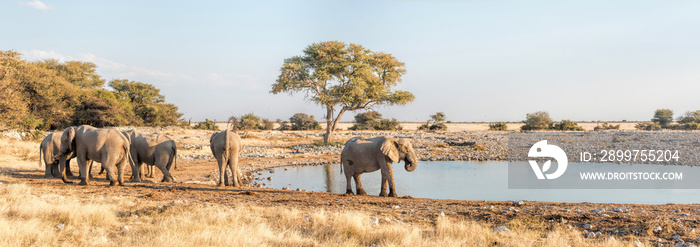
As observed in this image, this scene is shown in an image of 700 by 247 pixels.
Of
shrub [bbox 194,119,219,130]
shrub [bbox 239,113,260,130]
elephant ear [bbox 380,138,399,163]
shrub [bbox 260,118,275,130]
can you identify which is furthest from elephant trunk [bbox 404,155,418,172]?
shrub [bbox 260,118,275,130]

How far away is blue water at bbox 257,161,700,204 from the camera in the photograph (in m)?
12.9

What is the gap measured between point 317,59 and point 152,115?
2697 cm

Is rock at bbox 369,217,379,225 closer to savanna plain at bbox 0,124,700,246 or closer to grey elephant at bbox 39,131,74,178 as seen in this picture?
savanna plain at bbox 0,124,700,246

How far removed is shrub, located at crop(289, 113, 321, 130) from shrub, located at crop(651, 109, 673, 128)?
204ft

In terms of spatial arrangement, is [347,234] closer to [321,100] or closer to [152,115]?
[321,100]

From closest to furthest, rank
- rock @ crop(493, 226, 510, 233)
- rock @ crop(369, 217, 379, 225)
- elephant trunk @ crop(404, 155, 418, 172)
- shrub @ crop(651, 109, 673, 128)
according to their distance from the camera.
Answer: rock @ crop(493, 226, 510, 233)
rock @ crop(369, 217, 379, 225)
elephant trunk @ crop(404, 155, 418, 172)
shrub @ crop(651, 109, 673, 128)

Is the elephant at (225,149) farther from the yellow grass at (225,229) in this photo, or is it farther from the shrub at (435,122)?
the shrub at (435,122)

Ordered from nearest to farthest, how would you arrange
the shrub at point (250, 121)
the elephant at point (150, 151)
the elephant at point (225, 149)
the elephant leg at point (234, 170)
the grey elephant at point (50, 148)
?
the elephant at point (225, 149), the elephant leg at point (234, 170), the grey elephant at point (50, 148), the elephant at point (150, 151), the shrub at point (250, 121)

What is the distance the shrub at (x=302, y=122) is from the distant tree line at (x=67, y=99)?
19.8 metres

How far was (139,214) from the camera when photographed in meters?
7.95

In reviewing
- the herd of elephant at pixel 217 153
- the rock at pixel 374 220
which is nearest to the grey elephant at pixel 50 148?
the herd of elephant at pixel 217 153

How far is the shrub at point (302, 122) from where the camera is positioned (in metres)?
73.3

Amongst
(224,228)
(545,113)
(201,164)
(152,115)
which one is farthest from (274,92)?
(545,113)

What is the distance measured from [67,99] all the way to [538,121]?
61440mm
